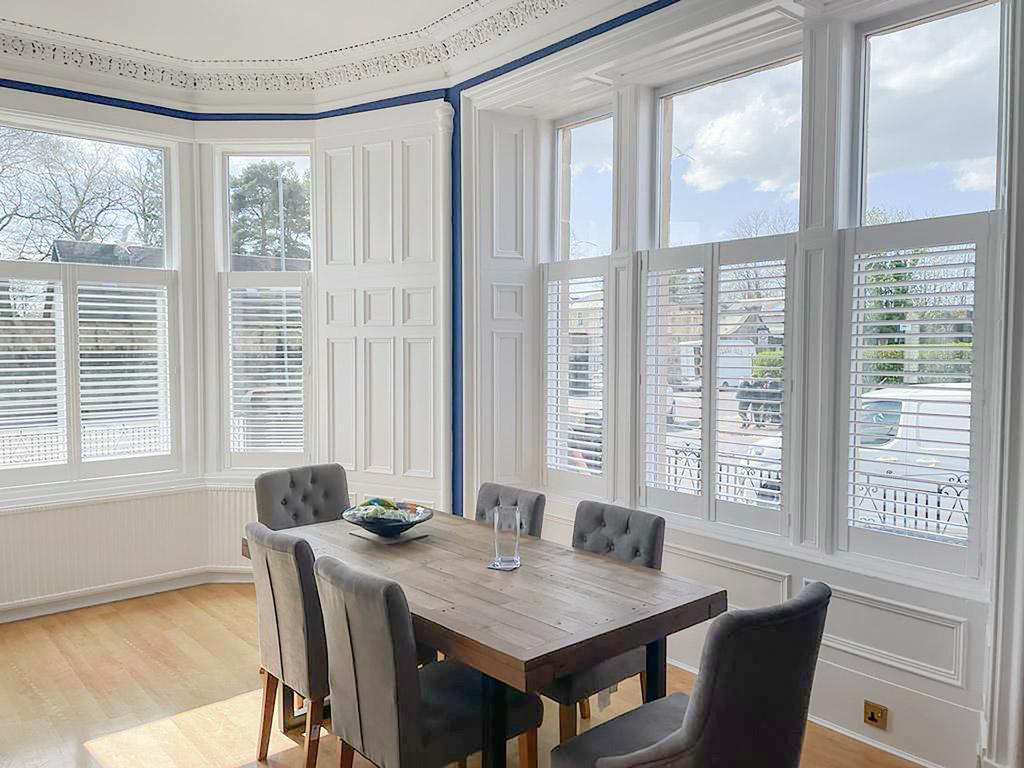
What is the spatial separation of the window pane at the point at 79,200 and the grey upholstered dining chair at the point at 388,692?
3.47 metres

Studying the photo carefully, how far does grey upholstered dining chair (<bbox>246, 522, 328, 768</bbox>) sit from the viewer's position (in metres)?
2.59

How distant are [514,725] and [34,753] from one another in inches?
79.5

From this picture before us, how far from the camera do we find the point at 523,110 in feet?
14.6

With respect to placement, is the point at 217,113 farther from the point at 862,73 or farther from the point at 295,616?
the point at 862,73

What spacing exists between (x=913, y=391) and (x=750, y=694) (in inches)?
63.5

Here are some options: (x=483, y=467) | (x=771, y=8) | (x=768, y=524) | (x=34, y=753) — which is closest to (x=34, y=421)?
(x=34, y=753)

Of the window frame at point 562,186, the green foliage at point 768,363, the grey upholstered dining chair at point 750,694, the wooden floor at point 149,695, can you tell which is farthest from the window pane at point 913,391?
the window frame at point 562,186

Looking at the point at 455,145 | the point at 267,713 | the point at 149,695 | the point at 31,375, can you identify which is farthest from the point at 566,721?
the point at 31,375

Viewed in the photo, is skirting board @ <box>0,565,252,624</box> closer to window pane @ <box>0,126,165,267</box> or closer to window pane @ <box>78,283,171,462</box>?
window pane @ <box>78,283,171,462</box>

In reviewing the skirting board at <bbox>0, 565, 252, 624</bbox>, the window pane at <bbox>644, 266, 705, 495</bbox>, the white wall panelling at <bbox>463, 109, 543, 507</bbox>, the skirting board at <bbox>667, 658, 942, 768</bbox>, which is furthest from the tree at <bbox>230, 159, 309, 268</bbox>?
the skirting board at <bbox>667, 658, 942, 768</bbox>

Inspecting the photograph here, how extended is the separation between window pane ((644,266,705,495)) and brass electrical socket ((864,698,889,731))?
3.79ft

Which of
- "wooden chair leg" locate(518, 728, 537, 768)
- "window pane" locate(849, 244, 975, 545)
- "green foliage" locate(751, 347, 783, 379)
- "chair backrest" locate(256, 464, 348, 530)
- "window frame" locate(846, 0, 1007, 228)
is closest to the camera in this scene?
"wooden chair leg" locate(518, 728, 537, 768)

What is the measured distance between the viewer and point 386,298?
15.7ft

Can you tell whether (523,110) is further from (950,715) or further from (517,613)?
(950,715)
